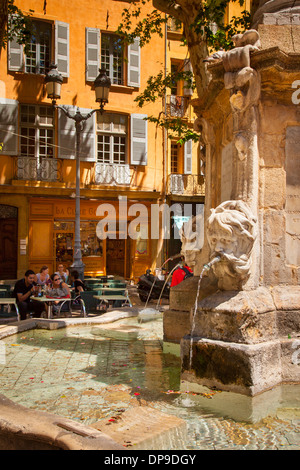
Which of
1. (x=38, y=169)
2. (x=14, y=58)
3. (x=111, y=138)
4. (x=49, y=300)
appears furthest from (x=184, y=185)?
(x=49, y=300)

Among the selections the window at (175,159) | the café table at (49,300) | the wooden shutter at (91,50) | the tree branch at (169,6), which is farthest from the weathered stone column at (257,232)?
the window at (175,159)

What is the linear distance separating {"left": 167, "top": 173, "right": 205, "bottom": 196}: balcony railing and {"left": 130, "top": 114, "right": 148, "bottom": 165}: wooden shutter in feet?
Result: 5.59

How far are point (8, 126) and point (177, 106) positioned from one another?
320 inches

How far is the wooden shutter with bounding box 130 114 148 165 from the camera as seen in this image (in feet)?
70.4

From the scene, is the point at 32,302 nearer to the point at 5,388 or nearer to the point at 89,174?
the point at 5,388

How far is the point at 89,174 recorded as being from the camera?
68.3ft

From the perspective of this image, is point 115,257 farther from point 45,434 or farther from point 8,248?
point 45,434

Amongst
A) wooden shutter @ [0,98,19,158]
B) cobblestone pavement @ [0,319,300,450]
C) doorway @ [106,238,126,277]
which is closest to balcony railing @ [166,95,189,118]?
doorway @ [106,238,126,277]

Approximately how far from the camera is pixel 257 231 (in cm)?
436

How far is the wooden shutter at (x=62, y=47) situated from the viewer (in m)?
20.4

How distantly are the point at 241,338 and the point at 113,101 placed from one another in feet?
62.6

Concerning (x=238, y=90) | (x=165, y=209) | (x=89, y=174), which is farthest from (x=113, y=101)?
(x=238, y=90)

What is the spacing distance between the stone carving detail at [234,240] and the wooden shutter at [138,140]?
1751 cm

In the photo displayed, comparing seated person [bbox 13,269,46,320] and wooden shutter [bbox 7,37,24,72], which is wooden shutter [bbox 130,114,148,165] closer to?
wooden shutter [bbox 7,37,24,72]
